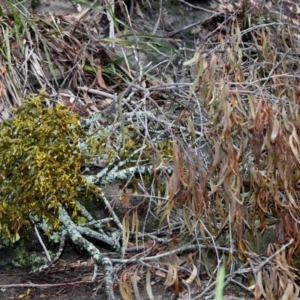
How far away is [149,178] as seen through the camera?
368 centimetres

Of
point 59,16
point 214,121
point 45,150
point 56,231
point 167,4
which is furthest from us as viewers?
point 167,4

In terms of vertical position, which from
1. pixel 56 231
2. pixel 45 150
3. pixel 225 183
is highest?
pixel 45 150

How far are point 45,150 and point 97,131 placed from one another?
0.33 m

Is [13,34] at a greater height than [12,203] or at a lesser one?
greater

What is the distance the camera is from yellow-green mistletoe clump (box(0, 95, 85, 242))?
3357 millimetres

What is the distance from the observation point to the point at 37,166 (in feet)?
11.0

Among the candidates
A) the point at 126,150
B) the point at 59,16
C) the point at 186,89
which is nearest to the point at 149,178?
the point at 126,150

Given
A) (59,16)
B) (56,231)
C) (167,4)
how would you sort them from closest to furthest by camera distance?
(56,231)
(59,16)
(167,4)

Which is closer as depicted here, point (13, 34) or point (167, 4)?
point (13, 34)

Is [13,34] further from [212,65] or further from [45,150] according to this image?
[212,65]

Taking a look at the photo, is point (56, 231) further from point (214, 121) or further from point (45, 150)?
point (214, 121)

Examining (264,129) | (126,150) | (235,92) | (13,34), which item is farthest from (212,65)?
(13,34)

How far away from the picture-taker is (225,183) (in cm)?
286

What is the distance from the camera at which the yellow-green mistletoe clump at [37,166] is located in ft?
11.0
